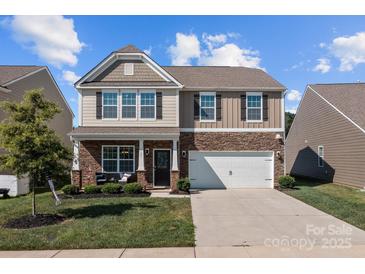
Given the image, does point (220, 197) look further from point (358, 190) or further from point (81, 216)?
point (358, 190)

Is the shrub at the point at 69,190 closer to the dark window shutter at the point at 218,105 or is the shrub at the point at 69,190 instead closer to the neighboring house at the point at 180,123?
the neighboring house at the point at 180,123

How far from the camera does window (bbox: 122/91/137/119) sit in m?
16.4

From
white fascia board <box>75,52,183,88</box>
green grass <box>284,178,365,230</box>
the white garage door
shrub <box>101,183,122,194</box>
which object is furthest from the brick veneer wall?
shrub <box>101,183,122,194</box>

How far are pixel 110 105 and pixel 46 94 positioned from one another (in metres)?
9.49

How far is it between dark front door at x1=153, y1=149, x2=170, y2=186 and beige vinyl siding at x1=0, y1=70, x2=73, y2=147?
7.02 m

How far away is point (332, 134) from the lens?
19.2 m

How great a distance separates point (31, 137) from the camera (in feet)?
29.3

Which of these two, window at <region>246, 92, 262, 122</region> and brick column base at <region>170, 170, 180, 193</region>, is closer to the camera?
brick column base at <region>170, 170, 180, 193</region>

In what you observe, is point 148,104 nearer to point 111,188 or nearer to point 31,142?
point 111,188

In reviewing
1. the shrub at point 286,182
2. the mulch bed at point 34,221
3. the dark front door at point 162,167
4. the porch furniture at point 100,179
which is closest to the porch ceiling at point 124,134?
the dark front door at point 162,167

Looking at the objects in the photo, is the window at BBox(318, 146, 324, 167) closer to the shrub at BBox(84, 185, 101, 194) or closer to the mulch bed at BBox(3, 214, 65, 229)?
the shrub at BBox(84, 185, 101, 194)

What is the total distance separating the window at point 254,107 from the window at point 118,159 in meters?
6.54
